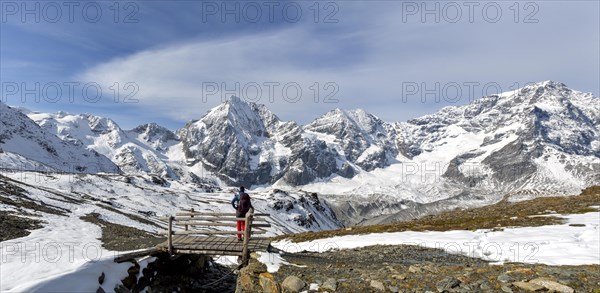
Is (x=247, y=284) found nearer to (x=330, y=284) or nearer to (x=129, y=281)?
(x=330, y=284)

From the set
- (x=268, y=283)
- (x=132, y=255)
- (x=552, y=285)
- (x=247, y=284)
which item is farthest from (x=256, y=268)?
(x=552, y=285)

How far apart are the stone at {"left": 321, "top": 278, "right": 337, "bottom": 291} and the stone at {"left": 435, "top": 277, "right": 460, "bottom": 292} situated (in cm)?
398

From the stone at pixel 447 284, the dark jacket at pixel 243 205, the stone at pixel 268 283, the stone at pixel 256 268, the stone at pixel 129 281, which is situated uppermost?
the dark jacket at pixel 243 205

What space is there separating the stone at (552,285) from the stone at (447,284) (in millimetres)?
2659

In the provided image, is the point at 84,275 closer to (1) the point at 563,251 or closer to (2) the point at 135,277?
(2) the point at 135,277

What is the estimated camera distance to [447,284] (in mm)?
14906

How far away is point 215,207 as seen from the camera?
585 feet

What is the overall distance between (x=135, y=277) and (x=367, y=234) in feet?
61.6

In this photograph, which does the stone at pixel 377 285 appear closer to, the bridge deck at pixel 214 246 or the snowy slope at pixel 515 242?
the bridge deck at pixel 214 246

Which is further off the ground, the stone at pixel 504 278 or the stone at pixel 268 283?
the stone at pixel 504 278

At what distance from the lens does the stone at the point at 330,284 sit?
16.0 m

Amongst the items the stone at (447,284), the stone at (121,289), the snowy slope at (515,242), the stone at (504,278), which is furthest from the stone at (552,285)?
the stone at (121,289)

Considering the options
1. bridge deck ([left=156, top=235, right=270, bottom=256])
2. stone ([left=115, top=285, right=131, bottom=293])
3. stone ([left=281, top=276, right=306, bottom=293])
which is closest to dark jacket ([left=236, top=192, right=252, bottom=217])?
bridge deck ([left=156, top=235, right=270, bottom=256])

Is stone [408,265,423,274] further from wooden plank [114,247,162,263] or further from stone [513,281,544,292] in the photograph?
wooden plank [114,247,162,263]
